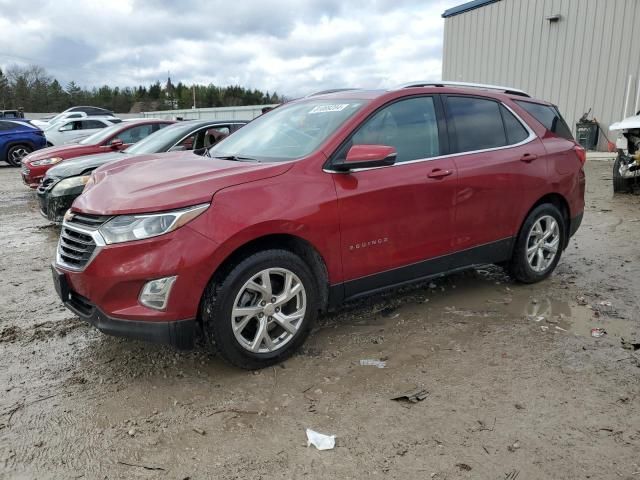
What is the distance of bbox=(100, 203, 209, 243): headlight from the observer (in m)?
2.87

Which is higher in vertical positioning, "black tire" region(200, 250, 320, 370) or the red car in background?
the red car in background

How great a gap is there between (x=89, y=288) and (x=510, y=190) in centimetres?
334

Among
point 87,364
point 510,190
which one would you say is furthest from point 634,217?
point 87,364

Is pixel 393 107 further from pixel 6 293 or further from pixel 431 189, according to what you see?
pixel 6 293

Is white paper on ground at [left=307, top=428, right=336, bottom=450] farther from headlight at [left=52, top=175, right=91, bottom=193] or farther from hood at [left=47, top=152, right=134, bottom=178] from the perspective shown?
hood at [left=47, top=152, right=134, bottom=178]

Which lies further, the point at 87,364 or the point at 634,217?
the point at 634,217

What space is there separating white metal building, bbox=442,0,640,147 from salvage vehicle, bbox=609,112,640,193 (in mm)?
6811

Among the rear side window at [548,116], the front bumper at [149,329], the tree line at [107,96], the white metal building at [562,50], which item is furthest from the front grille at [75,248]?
the tree line at [107,96]

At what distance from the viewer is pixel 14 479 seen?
7.80 feet

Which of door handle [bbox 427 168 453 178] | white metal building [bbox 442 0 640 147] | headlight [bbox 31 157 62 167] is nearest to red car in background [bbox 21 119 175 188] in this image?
headlight [bbox 31 157 62 167]

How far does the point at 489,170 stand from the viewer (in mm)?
4246

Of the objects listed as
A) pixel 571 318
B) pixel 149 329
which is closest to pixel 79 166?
pixel 149 329

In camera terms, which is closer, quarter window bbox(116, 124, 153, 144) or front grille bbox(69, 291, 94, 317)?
front grille bbox(69, 291, 94, 317)

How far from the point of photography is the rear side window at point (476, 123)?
4.18 meters
